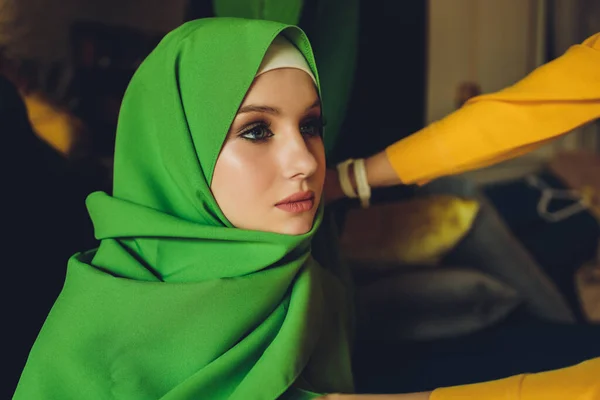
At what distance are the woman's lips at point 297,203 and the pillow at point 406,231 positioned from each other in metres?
0.69

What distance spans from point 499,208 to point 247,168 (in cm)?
155

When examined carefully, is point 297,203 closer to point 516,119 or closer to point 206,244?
point 206,244

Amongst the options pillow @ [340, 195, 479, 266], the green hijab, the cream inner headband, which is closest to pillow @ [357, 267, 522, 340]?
pillow @ [340, 195, 479, 266]

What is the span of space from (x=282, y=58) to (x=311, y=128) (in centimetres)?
11

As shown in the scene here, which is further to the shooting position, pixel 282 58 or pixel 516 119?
pixel 516 119

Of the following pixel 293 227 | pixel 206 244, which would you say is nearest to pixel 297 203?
pixel 293 227

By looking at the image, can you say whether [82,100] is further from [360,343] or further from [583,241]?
[583,241]

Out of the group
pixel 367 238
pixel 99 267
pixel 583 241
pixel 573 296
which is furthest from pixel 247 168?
pixel 583 241

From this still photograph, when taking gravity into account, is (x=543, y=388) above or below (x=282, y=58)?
below

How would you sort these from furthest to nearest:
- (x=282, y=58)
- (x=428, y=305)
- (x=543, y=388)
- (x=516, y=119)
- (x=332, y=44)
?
(x=428, y=305) < (x=332, y=44) < (x=516, y=119) < (x=282, y=58) < (x=543, y=388)

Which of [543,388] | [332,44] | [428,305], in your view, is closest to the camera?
[543,388]

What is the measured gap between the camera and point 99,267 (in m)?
0.92

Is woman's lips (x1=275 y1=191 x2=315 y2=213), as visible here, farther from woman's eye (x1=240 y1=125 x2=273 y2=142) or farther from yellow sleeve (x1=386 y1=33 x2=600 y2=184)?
yellow sleeve (x1=386 y1=33 x2=600 y2=184)

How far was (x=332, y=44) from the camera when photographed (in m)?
1.26
